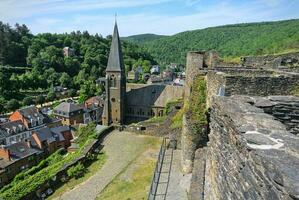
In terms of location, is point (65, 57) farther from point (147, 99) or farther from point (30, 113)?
point (147, 99)

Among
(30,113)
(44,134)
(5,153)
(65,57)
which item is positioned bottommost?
(5,153)

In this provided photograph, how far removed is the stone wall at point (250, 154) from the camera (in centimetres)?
237

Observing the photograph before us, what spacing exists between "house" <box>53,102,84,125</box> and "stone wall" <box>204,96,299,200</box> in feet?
171

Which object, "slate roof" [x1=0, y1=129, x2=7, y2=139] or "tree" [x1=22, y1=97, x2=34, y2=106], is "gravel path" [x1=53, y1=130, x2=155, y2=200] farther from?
"tree" [x1=22, y1=97, x2=34, y2=106]

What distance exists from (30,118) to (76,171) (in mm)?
37526

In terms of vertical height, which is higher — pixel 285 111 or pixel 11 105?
pixel 285 111

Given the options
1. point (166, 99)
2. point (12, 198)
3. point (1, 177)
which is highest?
point (166, 99)

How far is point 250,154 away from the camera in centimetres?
290

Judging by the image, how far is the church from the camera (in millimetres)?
42844

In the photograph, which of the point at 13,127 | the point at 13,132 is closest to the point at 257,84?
the point at 13,132

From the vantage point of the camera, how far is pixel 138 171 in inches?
614

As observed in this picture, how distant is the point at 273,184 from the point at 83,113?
5665cm

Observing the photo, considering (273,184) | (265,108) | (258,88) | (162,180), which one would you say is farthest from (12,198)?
(273,184)

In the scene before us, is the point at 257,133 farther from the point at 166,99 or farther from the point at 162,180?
the point at 166,99
